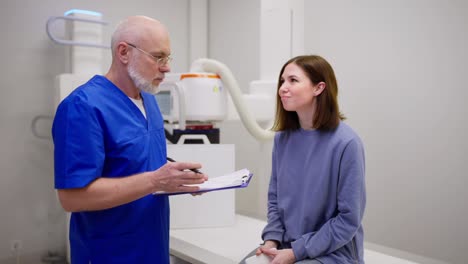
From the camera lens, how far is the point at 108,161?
136 cm

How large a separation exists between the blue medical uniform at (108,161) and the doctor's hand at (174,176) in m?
0.14

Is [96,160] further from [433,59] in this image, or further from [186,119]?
[433,59]

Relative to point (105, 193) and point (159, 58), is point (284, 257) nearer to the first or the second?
point (105, 193)

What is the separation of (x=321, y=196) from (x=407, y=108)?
4.82 feet

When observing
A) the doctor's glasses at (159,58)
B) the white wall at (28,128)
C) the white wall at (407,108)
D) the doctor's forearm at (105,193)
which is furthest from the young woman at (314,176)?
the white wall at (28,128)

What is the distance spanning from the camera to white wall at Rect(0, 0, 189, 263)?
3090mm

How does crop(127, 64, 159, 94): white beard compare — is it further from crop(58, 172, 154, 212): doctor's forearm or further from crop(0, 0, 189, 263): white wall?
crop(0, 0, 189, 263): white wall

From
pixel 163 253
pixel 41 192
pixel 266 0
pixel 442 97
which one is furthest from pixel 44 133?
pixel 442 97

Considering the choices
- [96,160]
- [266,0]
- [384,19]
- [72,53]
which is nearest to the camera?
[96,160]

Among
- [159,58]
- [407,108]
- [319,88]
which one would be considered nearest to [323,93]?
[319,88]

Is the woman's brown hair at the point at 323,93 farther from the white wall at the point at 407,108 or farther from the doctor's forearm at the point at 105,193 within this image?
the white wall at the point at 407,108

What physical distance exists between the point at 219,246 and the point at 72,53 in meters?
1.73

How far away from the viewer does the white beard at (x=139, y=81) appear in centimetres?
140

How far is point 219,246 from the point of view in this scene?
7.20 feet
